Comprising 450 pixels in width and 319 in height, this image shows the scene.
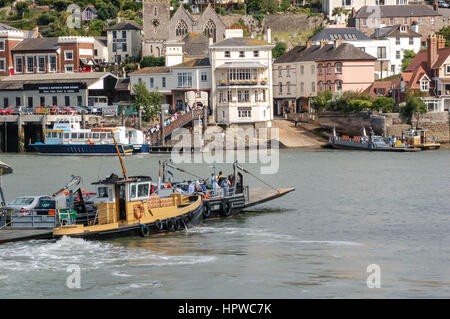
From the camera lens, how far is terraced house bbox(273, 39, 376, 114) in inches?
4697

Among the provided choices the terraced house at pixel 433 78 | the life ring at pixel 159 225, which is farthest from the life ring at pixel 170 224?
the terraced house at pixel 433 78

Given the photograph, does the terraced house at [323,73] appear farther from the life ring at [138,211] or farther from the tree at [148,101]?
the life ring at [138,211]

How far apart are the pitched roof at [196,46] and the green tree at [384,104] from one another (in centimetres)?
2773

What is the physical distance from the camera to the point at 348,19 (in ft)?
503

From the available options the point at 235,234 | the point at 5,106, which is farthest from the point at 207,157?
the point at 235,234

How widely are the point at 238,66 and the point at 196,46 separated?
20315mm

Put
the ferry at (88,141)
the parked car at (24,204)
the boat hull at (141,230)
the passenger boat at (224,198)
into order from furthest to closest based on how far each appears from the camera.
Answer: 1. the ferry at (88,141)
2. the passenger boat at (224,198)
3. the parked car at (24,204)
4. the boat hull at (141,230)

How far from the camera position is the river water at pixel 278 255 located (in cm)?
3450

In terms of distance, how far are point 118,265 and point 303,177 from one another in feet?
114

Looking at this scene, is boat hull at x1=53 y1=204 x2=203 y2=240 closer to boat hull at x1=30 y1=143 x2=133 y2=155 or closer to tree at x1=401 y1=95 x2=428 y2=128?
boat hull at x1=30 y1=143 x2=133 y2=155

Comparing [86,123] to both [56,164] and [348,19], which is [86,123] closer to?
[56,164]

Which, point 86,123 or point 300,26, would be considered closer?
point 86,123

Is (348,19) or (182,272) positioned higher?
(348,19)

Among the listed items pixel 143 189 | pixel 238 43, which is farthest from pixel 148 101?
pixel 143 189
